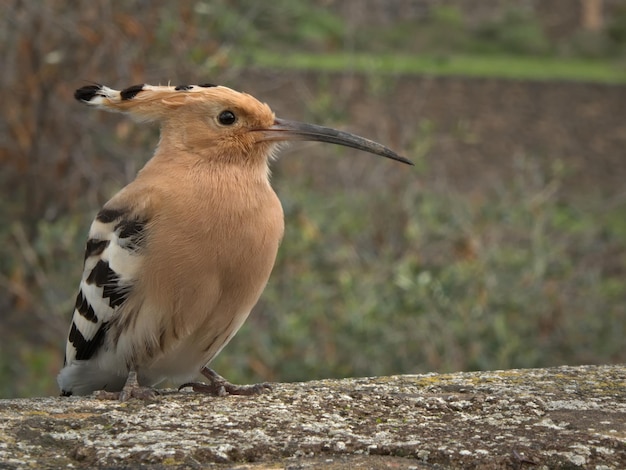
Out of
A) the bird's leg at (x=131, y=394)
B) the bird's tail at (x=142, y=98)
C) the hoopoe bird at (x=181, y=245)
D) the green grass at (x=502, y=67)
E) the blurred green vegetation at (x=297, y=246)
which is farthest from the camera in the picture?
the green grass at (x=502, y=67)

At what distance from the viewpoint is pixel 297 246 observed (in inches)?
196

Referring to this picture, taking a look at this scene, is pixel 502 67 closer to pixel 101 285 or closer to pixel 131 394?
pixel 101 285

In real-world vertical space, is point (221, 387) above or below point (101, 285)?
below

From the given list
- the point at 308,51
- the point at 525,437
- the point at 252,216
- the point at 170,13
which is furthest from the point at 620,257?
the point at 308,51

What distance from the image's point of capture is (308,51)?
1495cm

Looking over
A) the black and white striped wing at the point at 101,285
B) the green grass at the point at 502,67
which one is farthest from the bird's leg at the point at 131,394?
the green grass at the point at 502,67

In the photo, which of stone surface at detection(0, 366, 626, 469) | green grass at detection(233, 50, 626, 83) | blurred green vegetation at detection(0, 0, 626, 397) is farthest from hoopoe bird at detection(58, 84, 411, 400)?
green grass at detection(233, 50, 626, 83)

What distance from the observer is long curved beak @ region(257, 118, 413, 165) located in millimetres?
2850

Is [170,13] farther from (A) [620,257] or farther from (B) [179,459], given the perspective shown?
(B) [179,459]

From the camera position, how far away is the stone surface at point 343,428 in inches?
71.8

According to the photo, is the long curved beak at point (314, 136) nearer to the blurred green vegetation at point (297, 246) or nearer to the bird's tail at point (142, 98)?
the bird's tail at point (142, 98)

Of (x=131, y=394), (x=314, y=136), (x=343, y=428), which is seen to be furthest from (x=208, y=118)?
(x=343, y=428)

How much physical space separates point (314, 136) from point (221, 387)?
69cm

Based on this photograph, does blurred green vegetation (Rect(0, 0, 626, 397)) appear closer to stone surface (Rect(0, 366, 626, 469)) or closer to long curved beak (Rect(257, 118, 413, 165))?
long curved beak (Rect(257, 118, 413, 165))
